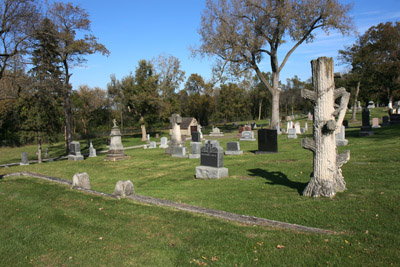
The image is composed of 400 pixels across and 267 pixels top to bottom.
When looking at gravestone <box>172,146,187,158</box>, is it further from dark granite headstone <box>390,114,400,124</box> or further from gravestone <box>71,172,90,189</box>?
dark granite headstone <box>390,114,400,124</box>

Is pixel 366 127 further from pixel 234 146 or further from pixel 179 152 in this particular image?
pixel 179 152

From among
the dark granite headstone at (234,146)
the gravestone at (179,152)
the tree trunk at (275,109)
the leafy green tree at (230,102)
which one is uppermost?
the leafy green tree at (230,102)

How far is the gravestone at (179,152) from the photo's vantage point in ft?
69.6

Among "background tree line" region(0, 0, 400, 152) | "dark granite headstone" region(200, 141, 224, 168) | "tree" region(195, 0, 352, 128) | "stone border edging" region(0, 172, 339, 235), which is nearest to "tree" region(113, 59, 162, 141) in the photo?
"background tree line" region(0, 0, 400, 152)

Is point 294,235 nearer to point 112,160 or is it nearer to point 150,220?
point 150,220

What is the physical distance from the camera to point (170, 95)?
52281 mm

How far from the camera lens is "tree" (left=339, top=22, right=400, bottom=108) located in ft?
122

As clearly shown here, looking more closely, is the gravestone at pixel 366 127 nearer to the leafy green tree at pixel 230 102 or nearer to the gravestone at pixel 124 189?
the gravestone at pixel 124 189

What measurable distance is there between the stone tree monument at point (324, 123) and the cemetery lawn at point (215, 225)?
0.46m

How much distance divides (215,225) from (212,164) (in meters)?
6.21

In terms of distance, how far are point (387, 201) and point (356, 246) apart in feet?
8.56

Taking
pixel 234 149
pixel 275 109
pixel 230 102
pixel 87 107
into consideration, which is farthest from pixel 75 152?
pixel 230 102

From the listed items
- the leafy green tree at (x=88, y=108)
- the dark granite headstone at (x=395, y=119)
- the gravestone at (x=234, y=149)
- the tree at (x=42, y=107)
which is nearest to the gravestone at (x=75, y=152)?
the tree at (x=42, y=107)

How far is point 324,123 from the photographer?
7945 millimetres
